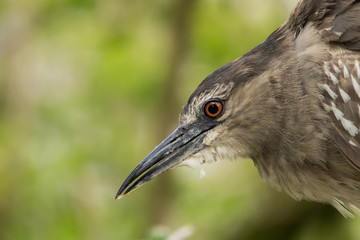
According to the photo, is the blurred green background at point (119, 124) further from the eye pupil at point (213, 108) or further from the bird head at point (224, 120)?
the eye pupil at point (213, 108)

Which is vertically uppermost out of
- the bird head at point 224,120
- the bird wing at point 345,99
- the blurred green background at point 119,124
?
the blurred green background at point 119,124

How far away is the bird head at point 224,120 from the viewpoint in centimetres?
416

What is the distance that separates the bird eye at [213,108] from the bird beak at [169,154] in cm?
16

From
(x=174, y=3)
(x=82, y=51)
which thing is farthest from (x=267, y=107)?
(x=82, y=51)

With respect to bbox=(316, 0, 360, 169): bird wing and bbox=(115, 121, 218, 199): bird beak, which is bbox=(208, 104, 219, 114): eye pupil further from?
bbox=(316, 0, 360, 169): bird wing

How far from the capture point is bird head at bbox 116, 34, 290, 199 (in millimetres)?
4156

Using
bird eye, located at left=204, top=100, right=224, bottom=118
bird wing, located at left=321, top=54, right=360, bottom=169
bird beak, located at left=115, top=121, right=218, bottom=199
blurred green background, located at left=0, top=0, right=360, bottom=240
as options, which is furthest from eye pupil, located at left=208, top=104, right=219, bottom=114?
blurred green background, located at left=0, top=0, right=360, bottom=240

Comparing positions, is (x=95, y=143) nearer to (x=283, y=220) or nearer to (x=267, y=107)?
(x=283, y=220)

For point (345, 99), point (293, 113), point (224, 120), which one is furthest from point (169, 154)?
point (345, 99)

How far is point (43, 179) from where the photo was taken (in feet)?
22.5

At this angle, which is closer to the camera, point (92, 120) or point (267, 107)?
point (267, 107)

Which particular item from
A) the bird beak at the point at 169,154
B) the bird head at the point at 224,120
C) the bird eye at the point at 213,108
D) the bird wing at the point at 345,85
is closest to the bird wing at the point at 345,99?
the bird wing at the point at 345,85

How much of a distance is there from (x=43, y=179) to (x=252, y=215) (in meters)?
2.12

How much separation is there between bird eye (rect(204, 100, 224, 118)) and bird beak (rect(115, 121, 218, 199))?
16 centimetres
